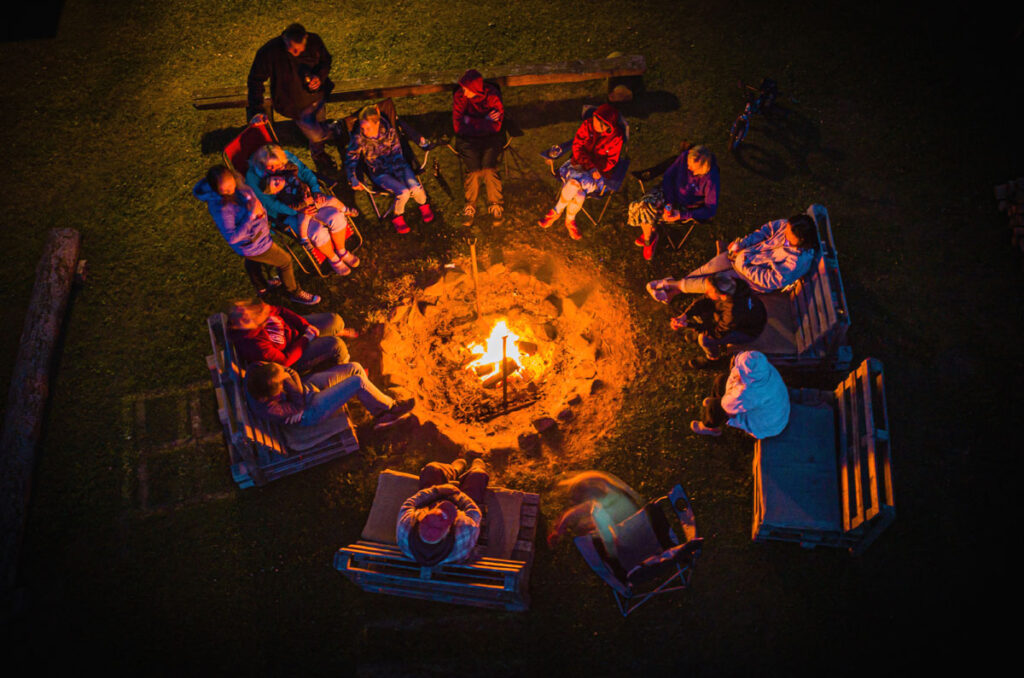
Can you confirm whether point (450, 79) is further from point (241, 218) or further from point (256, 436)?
point (256, 436)

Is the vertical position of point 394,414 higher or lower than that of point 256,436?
higher

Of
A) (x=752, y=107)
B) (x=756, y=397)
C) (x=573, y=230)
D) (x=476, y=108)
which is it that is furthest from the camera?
(x=752, y=107)

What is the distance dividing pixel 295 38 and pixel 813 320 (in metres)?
7.43

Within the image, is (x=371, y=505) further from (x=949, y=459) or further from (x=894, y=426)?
(x=949, y=459)

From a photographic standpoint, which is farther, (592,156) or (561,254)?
(561,254)

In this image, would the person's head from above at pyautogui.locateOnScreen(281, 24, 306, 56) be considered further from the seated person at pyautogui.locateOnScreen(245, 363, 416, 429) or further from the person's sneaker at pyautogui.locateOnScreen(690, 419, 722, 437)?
the person's sneaker at pyautogui.locateOnScreen(690, 419, 722, 437)

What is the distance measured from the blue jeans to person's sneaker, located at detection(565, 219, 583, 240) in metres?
3.66

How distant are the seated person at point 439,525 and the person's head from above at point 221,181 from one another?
4014 mm

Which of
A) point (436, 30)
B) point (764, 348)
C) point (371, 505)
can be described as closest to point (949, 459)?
point (764, 348)

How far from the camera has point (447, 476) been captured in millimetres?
5805

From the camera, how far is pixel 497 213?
25.9ft

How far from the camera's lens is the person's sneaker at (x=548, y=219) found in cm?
770

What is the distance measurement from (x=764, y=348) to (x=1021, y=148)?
19.9 feet

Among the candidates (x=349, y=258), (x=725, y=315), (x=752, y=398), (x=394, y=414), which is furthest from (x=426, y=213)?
(x=752, y=398)
